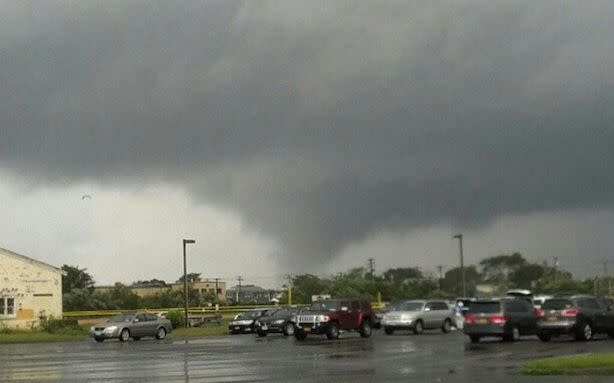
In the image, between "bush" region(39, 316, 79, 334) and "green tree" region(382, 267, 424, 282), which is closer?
"bush" region(39, 316, 79, 334)

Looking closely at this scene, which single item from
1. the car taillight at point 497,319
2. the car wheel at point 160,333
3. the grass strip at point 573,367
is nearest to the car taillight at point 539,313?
the car taillight at point 497,319

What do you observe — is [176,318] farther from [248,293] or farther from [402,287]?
[248,293]

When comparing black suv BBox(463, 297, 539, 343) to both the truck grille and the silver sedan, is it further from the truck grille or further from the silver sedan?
the silver sedan

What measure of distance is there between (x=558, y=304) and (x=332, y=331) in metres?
11.7

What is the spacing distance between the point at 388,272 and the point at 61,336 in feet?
241

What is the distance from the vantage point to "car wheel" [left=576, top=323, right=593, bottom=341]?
38.4m

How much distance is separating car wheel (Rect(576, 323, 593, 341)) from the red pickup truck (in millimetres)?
11933

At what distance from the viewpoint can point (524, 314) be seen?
4038 centimetres

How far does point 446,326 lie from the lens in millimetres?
52062

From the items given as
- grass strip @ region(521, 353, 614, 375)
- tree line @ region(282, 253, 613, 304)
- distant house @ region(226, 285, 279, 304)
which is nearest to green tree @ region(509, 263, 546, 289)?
tree line @ region(282, 253, 613, 304)

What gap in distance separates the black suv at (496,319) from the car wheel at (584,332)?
2.08 metres

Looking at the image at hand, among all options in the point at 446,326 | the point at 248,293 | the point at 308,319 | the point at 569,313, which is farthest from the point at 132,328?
the point at 248,293

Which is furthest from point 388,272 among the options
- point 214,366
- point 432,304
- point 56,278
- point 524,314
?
point 214,366

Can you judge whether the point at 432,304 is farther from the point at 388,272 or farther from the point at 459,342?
the point at 388,272
